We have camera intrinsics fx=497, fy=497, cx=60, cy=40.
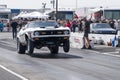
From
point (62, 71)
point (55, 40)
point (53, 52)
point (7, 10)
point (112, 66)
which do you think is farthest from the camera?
point (7, 10)

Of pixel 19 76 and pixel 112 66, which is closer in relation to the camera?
pixel 19 76

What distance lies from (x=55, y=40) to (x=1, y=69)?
6445 millimetres

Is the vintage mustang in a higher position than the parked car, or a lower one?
higher

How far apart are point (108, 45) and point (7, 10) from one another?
6622 cm

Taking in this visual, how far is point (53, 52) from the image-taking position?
25594mm

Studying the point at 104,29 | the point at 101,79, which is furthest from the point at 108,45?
the point at 101,79

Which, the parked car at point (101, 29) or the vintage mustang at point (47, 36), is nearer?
the vintage mustang at point (47, 36)

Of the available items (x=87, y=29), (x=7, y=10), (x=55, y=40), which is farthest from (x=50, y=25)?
(x=7, y=10)

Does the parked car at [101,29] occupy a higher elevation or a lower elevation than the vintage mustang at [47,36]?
lower

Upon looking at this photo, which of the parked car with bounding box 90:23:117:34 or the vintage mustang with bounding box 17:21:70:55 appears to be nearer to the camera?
the vintage mustang with bounding box 17:21:70:55

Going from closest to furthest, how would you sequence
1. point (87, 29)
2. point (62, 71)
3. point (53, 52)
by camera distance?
point (62, 71), point (53, 52), point (87, 29)

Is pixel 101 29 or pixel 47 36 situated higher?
pixel 47 36

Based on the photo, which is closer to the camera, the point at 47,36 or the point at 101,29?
the point at 47,36

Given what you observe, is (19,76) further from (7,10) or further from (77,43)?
(7,10)
